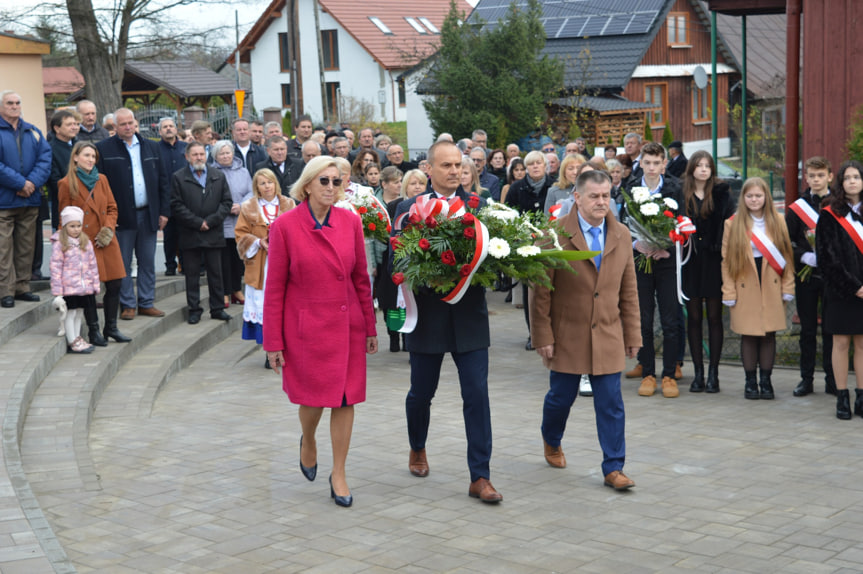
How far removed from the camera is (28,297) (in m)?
11.3

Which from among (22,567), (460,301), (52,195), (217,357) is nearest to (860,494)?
(460,301)

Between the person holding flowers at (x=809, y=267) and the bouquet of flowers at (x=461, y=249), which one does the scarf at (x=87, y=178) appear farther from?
the person holding flowers at (x=809, y=267)

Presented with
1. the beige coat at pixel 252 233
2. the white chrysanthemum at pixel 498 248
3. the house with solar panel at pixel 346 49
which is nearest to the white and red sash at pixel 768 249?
the white chrysanthemum at pixel 498 248

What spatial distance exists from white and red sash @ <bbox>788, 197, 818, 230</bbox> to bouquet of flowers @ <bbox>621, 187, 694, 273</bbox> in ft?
3.25

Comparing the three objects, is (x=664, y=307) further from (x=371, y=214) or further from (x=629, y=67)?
(x=629, y=67)

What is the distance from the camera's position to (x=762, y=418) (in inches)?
341

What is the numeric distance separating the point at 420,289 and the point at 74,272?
4.71 metres

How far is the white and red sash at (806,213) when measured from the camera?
9.30 meters

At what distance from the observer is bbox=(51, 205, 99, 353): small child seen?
9.96 meters

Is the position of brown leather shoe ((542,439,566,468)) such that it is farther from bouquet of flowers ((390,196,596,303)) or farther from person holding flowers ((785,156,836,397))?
person holding flowers ((785,156,836,397))

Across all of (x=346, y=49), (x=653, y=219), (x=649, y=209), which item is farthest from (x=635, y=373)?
(x=346, y=49)

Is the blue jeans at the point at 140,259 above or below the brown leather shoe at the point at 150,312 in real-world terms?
above

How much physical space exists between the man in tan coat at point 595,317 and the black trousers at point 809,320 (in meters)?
3.05

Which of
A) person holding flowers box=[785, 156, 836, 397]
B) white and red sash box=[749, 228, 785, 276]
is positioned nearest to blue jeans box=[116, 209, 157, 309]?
white and red sash box=[749, 228, 785, 276]
